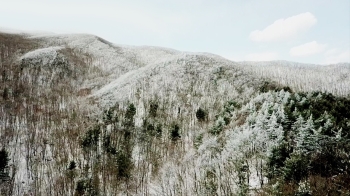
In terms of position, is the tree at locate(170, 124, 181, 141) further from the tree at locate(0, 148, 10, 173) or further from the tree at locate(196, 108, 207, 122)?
the tree at locate(0, 148, 10, 173)

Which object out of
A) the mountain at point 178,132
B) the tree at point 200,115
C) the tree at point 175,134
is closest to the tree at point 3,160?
the mountain at point 178,132

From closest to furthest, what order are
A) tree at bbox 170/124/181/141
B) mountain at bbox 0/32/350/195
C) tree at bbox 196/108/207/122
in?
mountain at bbox 0/32/350/195 < tree at bbox 170/124/181/141 < tree at bbox 196/108/207/122

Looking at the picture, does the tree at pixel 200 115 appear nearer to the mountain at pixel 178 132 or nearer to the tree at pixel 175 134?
the mountain at pixel 178 132

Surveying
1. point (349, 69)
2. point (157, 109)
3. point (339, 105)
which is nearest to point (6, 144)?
point (157, 109)

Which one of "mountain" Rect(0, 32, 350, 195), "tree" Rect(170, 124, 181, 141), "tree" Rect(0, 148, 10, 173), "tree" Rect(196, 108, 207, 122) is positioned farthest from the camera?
"tree" Rect(196, 108, 207, 122)

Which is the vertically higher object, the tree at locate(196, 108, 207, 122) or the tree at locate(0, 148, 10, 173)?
the tree at locate(196, 108, 207, 122)

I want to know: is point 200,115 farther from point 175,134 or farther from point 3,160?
point 3,160

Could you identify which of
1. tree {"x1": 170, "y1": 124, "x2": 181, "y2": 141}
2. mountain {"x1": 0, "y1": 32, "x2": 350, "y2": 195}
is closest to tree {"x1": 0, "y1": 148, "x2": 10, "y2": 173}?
mountain {"x1": 0, "y1": 32, "x2": 350, "y2": 195}

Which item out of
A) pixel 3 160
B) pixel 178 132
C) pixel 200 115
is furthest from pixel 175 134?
pixel 3 160
